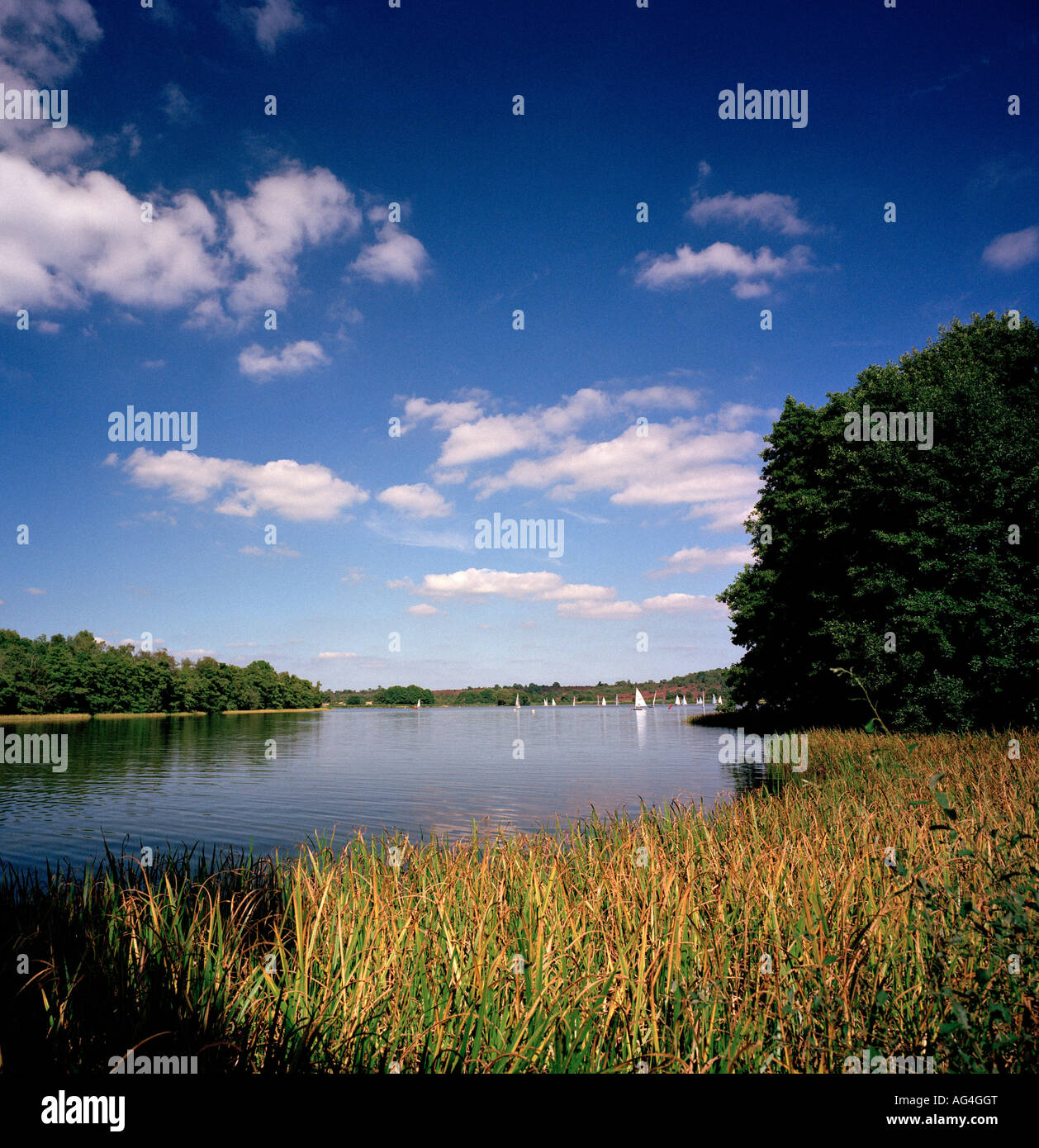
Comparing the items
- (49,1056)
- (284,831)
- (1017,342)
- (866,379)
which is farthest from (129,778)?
(1017,342)

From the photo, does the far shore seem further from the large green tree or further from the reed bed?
the reed bed

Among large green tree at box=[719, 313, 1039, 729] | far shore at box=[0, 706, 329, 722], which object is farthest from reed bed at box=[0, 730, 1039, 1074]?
far shore at box=[0, 706, 329, 722]

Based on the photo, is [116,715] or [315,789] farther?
[116,715]

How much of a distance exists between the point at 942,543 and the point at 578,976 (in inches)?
974

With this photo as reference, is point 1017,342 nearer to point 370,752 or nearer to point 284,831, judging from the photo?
point 284,831

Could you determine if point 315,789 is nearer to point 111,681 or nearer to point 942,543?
point 942,543

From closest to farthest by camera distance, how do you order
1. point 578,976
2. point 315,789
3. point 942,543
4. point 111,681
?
point 578,976 → point 942,543 → point 315,789 → point 111,681

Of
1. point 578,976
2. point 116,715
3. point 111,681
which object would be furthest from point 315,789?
Answer: point 116,715

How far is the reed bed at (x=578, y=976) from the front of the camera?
3.72 metres

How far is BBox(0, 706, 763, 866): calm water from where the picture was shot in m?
17.8

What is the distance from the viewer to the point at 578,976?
15.0 ft
